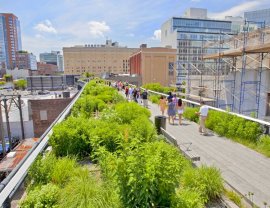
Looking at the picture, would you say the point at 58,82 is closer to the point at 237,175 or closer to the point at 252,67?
the point at 252,67

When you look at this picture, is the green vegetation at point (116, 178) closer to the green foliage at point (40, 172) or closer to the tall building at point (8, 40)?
the green foliage at point (40, 172)

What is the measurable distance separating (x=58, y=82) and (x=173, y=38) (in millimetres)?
52919

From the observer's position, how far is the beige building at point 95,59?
123 metres

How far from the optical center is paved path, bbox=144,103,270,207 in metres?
4.64

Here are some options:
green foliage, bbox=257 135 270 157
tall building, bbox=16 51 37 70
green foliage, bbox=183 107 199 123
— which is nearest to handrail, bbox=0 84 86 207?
green foliage, bbox=257 135 270 157

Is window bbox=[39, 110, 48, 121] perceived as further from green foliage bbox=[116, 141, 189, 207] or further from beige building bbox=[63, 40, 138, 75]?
beige building bbox=[63, 40, 138, 75]

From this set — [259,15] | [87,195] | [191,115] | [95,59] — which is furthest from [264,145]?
[259,15]

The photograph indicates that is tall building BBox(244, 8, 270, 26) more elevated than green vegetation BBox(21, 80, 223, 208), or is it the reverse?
tall building BBox(244, 8, 270, 26)

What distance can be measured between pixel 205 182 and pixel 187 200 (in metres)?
0.95

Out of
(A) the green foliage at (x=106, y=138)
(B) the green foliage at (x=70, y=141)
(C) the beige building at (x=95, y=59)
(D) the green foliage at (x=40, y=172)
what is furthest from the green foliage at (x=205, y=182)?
(C) the beige building at (x=95, y=59)

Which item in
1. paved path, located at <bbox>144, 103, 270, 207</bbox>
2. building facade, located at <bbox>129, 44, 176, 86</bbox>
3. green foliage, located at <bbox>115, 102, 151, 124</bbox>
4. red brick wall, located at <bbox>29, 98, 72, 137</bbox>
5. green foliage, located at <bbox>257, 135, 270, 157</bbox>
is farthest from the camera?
building facade, located at <bbox>129, 44, 176, 86</bbox>

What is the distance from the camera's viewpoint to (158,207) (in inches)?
126

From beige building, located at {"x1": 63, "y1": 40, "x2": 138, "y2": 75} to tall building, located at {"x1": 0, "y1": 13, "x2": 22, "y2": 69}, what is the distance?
2521 inches

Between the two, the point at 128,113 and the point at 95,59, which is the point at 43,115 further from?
the point at 95,59
